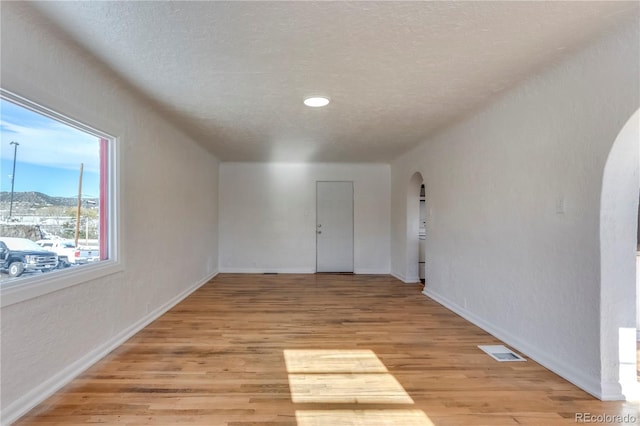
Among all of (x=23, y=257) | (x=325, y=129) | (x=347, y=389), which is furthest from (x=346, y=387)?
(x=325, y=129)

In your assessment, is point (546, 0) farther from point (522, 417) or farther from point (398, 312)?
point (398, 312)

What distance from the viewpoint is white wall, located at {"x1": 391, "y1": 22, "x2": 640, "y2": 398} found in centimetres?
204

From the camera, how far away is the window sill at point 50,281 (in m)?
1.78

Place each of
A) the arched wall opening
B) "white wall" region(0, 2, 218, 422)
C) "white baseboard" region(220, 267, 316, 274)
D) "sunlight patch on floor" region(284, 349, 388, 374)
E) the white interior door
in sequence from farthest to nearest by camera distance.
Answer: the white interior door, "white baseboard" region(220, 267, 316, 274), the arched wall opening, "sunlight patch on floor" region(284, 349, 388, 374), "white wall" region(0, 2, 218, 422)

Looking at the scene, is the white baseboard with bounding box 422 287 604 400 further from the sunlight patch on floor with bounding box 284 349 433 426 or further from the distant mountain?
the distant mountain

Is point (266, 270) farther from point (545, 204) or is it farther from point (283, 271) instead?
point (545, 204)

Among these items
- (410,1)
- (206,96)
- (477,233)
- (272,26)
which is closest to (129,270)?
(206,96)

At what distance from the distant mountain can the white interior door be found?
468 centimetres

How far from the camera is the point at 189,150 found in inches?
185

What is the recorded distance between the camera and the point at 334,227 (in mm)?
6773

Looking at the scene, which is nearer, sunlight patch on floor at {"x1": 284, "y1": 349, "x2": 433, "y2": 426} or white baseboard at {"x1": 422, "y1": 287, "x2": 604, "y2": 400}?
sunlight patch on floor at {"x1": 284, "y1": 349, "x2": 433, "y2": 426}

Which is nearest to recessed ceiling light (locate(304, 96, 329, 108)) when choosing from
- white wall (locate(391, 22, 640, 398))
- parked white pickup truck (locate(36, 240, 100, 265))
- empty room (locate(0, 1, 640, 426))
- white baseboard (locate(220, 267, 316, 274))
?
empty room (locate(0, 1, 640, 426))

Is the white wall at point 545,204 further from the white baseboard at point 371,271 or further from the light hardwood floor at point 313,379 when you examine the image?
the white baseboard at point 371,271

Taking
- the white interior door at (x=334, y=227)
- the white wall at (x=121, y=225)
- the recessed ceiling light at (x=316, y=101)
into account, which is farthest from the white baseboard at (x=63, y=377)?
the white interior door at (x=334, y=227)
